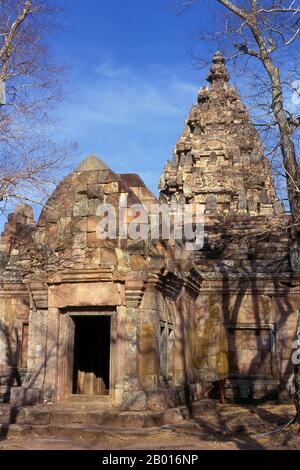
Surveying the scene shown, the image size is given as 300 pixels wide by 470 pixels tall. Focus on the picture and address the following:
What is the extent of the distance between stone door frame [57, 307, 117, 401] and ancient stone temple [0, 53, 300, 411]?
0.02 meters

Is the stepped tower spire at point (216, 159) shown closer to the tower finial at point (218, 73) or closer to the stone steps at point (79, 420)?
the tower finial at point (218, 73)

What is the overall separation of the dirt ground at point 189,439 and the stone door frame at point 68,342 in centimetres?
151

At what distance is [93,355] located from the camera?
536 inches

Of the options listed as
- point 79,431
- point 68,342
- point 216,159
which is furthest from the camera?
point 216,159

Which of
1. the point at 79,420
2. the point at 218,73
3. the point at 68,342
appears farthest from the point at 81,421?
the point at 218,73

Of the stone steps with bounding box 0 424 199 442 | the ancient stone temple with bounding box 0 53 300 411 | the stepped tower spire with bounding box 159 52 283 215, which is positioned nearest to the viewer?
the stone steps with bounding box 0 424 199 442

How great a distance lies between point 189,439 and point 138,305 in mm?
2509

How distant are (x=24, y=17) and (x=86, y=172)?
296cm

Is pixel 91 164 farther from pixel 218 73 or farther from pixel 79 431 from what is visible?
pixel 218 73

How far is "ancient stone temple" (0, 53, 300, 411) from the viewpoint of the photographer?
400 inches

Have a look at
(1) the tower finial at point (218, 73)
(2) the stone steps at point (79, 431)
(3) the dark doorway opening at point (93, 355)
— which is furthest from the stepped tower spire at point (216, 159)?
(2) the stone steps at point (79, 431)

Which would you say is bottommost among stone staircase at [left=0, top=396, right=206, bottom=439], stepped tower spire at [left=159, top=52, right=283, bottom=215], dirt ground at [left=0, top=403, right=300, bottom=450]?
dirt ground at [left=0, top=403, right=300, bottom=450]

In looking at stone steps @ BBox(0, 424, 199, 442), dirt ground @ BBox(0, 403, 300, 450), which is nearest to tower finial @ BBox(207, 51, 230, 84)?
dirt ground @ BBox(0, 403, 300, 450)

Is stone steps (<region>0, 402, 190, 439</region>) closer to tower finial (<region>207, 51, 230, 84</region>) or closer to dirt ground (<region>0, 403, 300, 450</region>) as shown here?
dirt ground (<region>0, 403, 300, 450</region>)
